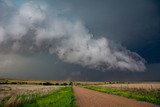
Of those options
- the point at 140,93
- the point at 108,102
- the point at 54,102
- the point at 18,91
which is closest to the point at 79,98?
the point at 54,102

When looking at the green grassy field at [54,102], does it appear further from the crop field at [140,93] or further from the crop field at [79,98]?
the crop field at [140,93]

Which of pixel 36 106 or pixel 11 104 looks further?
pixel 36 106

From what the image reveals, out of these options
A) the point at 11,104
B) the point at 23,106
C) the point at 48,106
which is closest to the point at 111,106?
the point at 48,106

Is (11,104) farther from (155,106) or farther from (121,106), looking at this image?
(155,106)

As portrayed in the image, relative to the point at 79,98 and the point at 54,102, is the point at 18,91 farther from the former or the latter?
the point at 54,102

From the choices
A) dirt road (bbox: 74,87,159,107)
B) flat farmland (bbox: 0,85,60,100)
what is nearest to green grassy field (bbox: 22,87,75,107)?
dirt road (bbox: 74,87,159,107)

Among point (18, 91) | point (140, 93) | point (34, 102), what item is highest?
point (18, 91)

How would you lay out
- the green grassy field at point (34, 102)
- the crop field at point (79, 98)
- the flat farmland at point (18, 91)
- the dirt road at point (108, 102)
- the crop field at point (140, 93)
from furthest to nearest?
the flat farmland at point (18, 91) → the crop field at point (140, 93) → the dirt road at point (108, 102) → the crop field at point (79, 98) → the green grassy field at point (34, 102)

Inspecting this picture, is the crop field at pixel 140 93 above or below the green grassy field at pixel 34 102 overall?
above

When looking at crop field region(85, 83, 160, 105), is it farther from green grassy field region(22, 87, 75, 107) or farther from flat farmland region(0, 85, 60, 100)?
flat farmland region(0, 85, 60, 100)

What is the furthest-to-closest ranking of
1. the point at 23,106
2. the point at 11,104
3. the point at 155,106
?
1. the point at 155,106
2. the point at 23,106
3. the point at 11,104

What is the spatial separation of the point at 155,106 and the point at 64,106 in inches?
353

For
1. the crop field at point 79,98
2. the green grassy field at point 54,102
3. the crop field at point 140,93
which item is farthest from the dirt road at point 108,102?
the crop field at point 140,93

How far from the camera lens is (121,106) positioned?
24.7 meters
